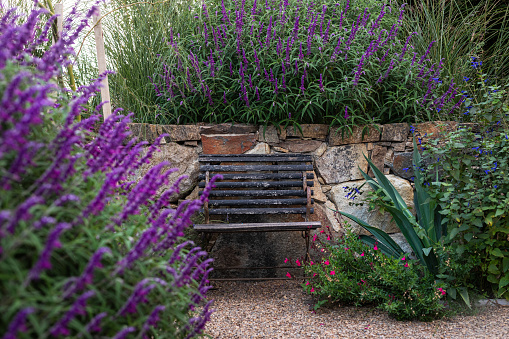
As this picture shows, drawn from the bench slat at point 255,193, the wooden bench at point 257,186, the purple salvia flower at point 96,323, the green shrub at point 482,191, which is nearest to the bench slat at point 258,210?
the wooden bench at point 257,186

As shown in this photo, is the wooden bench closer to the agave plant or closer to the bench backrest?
the bench backrest

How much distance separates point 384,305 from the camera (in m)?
2.43

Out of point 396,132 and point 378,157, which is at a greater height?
point 396,132

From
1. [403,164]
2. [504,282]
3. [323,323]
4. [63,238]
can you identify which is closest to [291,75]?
[403,164]

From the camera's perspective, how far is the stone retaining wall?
3.37 metres

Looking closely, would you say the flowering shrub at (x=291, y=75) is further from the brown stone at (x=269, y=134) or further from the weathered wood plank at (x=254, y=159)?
the weathered wood plank at (x=254, y=159)

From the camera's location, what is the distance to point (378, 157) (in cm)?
352

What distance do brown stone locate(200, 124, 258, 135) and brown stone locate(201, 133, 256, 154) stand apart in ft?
0.13

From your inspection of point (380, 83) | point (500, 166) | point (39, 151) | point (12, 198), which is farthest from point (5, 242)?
point (380, 83)

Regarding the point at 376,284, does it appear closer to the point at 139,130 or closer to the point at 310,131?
the point at 310,131

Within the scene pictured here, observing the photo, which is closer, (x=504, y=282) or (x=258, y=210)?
(x=504, y=282)

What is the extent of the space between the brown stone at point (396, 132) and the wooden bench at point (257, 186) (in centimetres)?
72

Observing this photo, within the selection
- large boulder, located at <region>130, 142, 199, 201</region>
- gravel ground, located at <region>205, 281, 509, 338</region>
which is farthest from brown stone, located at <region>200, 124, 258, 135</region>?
gravel ground, located at <region>205, 281, 509, 338</region>

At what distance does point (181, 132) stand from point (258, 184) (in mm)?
800
